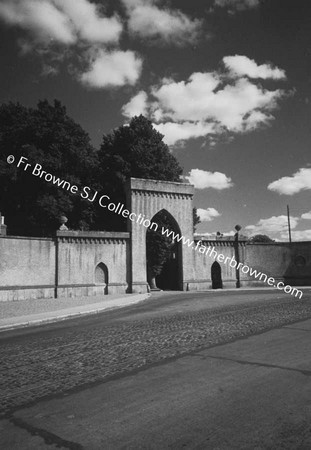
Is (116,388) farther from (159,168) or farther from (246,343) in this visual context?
(159,168)

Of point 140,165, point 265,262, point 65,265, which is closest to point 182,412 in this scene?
point 65,265

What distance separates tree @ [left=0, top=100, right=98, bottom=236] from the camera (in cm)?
3244

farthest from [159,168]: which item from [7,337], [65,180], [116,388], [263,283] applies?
[116,388]

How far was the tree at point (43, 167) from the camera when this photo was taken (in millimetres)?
32438

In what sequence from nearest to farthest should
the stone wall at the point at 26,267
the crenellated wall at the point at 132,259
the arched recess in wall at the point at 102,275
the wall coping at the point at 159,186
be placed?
the stone wall at the point at 26,267 < the crenellated wall at the point at 132,259 < the arched recess in wall at the point at 102,275 < the wall coping at the point at 159,186

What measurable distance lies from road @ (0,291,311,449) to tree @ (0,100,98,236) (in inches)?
949

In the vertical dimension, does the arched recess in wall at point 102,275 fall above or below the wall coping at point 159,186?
below

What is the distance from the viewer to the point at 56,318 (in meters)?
14.0

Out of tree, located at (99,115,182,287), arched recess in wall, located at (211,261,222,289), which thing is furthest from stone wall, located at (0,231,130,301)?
arched recess in wall, located at (211,261,222,289)

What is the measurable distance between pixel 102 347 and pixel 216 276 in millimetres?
24745

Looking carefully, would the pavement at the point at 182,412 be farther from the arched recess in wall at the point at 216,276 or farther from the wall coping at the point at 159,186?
the arched recess in wall at the point at 216,276

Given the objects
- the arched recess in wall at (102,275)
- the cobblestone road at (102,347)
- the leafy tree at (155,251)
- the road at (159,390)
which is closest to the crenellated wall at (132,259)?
the arched recess in wall at (102,275)

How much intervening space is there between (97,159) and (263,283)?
69.8ft

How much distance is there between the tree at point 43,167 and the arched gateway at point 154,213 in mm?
7654
